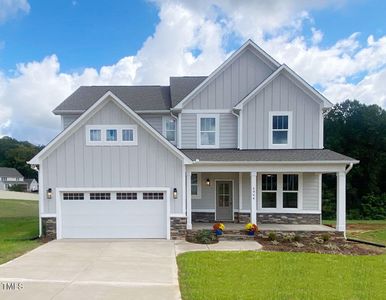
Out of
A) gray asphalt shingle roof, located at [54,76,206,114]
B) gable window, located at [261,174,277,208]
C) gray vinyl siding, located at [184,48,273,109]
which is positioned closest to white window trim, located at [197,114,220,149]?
gray vinyl siding, located at [184,48,273,109]

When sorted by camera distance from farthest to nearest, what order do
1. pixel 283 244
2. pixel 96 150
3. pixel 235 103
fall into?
pixel 235 103 → pixel 96 150 → pixel 283 244

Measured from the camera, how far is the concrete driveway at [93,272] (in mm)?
6391

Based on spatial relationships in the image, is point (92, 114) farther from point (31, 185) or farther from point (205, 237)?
point (31, 185)

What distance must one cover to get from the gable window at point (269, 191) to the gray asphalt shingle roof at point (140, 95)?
562 centimetres

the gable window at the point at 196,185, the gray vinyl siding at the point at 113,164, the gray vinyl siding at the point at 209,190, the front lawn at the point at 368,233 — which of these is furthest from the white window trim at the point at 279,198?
the gray vinyl siding at the point at 113,164

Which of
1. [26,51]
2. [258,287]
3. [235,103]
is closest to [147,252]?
[258,287]

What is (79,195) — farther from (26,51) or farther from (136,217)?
(26,51)

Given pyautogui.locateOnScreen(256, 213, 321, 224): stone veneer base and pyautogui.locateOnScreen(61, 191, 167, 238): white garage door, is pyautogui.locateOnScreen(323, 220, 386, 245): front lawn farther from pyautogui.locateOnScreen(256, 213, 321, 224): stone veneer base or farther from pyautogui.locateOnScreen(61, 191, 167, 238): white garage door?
pyautogui.locateOnScreen(61, 191, 167, 238): white garage door

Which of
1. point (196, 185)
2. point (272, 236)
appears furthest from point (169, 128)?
point (272, 236)

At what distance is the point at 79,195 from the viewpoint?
12352mm

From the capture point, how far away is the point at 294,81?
14.1m

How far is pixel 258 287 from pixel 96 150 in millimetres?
8044

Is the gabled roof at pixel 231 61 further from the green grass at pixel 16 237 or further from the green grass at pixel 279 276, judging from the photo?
the green grass at pixel 16 237

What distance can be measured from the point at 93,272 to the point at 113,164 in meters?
5.04
